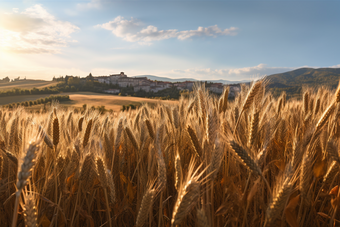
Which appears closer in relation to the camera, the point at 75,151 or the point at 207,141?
the point at 207,141

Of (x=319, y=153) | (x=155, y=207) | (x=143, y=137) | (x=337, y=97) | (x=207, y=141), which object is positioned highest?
(x=337, y=97)

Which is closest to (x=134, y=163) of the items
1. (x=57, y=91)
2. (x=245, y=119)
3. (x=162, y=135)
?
(x=162, y=135)

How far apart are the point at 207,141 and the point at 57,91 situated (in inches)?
2108

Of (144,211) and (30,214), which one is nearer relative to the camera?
(30,214)

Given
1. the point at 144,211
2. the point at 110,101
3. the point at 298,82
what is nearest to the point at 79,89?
the point at 110,101

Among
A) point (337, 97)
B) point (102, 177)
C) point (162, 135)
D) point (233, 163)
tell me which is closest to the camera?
point (102, 177)

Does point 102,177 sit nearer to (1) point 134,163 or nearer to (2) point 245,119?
(1) point 134,163

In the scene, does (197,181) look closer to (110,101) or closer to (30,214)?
(30,214)

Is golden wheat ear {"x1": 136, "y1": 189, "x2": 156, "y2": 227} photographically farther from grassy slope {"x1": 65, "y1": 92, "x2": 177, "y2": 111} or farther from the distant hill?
grassy slope {"x1": 65, "y1": 92, "x2": 177, "y2": 111}

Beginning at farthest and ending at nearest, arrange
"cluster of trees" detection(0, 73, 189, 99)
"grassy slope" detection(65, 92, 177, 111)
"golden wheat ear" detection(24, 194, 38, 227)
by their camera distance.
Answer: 1. "cluster of trees" detection(0, 73, 189, 99)
2. "grassy slope" detection(65, 92, 177, 111)
3. "golden wheat ear" detection(24, 194, 38, 227)

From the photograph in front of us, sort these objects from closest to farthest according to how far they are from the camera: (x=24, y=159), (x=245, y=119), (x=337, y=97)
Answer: (x=24, y=159) → (x=337, y=97) → (x=245, y=119)

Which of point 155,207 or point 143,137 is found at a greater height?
point 143,137

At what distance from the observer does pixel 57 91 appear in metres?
46.2

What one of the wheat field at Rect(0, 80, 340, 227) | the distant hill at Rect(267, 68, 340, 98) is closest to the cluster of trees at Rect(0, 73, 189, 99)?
the distant hill at Rect(267, 68, 340, 98)
